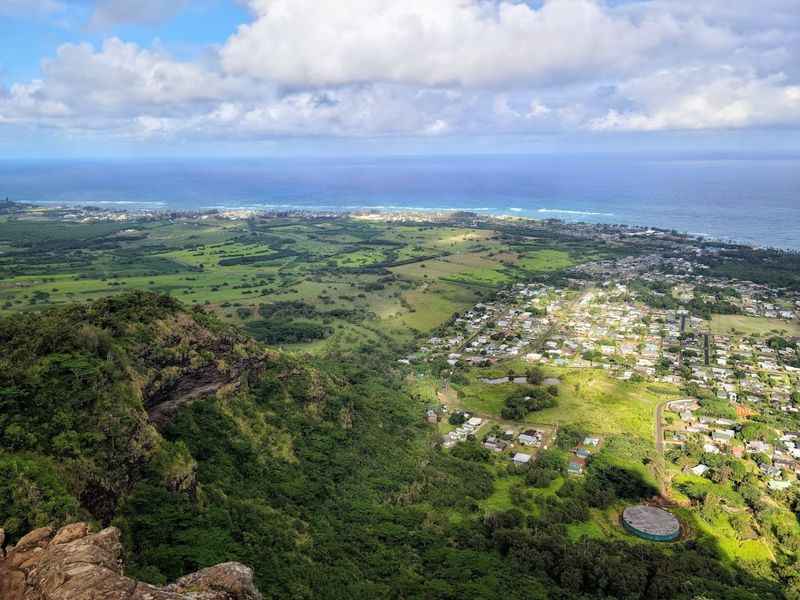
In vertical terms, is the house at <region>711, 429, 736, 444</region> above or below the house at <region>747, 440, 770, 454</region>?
above

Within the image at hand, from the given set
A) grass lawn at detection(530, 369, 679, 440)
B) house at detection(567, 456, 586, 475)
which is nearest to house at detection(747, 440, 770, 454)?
grass lawn at detection(530, 369, 679, 440)

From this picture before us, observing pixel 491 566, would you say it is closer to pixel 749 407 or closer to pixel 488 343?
pixel 749 407

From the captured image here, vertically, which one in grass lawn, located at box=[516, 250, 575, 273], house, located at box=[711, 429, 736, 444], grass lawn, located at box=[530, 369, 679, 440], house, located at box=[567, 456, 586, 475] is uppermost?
grass lawn, located at box=[516, 250, 575, 273]

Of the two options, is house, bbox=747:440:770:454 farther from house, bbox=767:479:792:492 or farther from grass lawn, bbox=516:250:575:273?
grass lawn, bbox=516:250:575:273

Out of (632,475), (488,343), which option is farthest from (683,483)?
(488,343)

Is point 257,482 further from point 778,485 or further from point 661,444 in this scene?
point 778,485

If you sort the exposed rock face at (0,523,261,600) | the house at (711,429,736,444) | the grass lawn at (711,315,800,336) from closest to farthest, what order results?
the exposed rock face at (0,523,261,600), the house at (711,429,736,444), the grass lawn at (711,315,800,336)

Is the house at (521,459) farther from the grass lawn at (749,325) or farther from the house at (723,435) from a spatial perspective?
the grass lawn at (749,325)

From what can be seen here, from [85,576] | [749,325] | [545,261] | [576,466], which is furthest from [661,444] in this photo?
[545,261]
